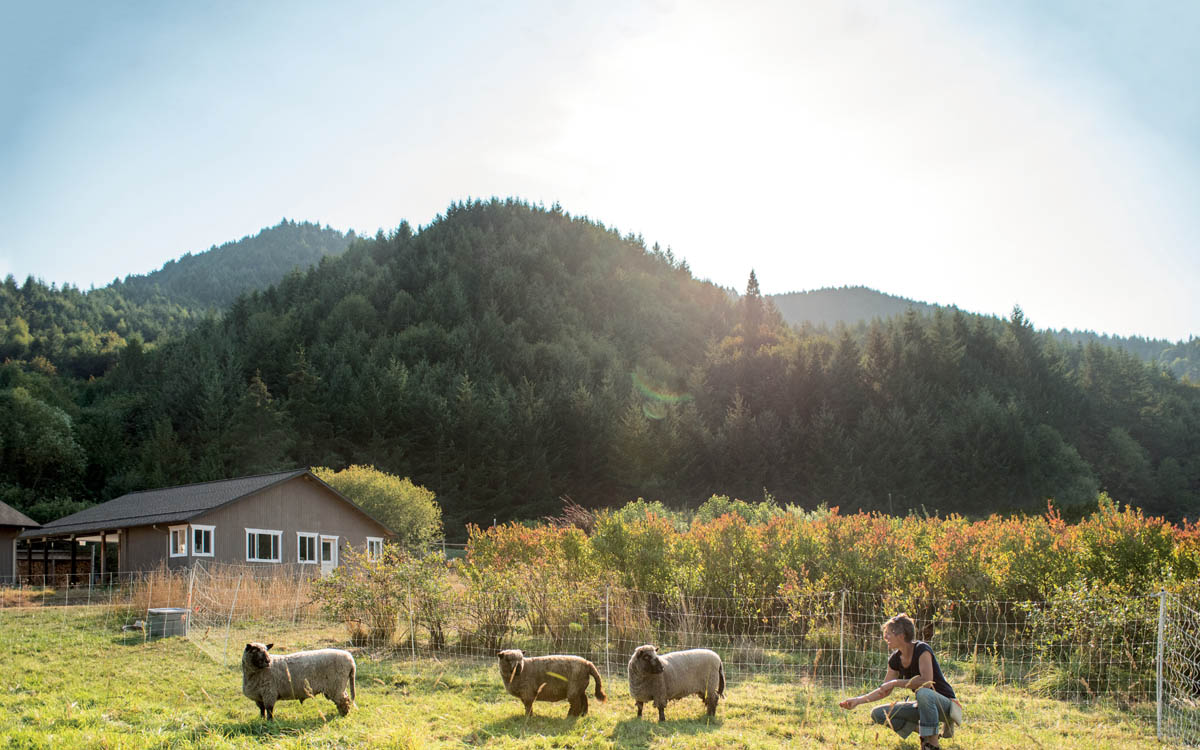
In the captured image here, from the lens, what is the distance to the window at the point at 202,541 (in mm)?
25203

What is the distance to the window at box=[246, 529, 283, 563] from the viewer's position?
1049 inches

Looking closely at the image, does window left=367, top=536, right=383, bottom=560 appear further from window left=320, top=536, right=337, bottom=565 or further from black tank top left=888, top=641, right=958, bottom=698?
black tank top left=888, top=641, right=958, bottom=698

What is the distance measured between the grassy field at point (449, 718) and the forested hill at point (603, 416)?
36690mm

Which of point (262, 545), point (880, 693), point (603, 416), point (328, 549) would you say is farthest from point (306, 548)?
point (603, 416)

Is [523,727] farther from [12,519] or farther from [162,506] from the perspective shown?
[12,519]

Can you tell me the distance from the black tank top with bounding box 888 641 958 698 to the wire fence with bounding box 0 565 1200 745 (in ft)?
9.84

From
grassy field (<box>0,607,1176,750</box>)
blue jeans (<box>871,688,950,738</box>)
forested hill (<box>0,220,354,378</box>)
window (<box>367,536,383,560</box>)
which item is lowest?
window (<box>367,536,383,560</box>)

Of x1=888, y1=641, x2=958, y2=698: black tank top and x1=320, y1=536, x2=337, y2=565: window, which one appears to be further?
x1=320, y1=536, x2=337, y2=565: window

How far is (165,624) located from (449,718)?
8.91m

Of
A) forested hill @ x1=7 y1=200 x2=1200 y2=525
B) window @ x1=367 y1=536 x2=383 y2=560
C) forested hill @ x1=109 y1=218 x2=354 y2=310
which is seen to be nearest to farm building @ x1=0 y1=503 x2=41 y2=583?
window @ x1=367 y1=536 x2=383 y2=560

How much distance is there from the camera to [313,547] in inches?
1139

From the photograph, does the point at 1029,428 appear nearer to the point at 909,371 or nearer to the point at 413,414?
the point at 909,371

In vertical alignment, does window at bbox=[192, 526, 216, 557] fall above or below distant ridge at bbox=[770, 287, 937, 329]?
below

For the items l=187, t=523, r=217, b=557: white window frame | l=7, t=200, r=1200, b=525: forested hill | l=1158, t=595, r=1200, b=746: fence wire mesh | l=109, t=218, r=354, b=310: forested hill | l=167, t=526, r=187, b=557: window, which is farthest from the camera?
l=109, t=218, r=354, b=310: forested hill
